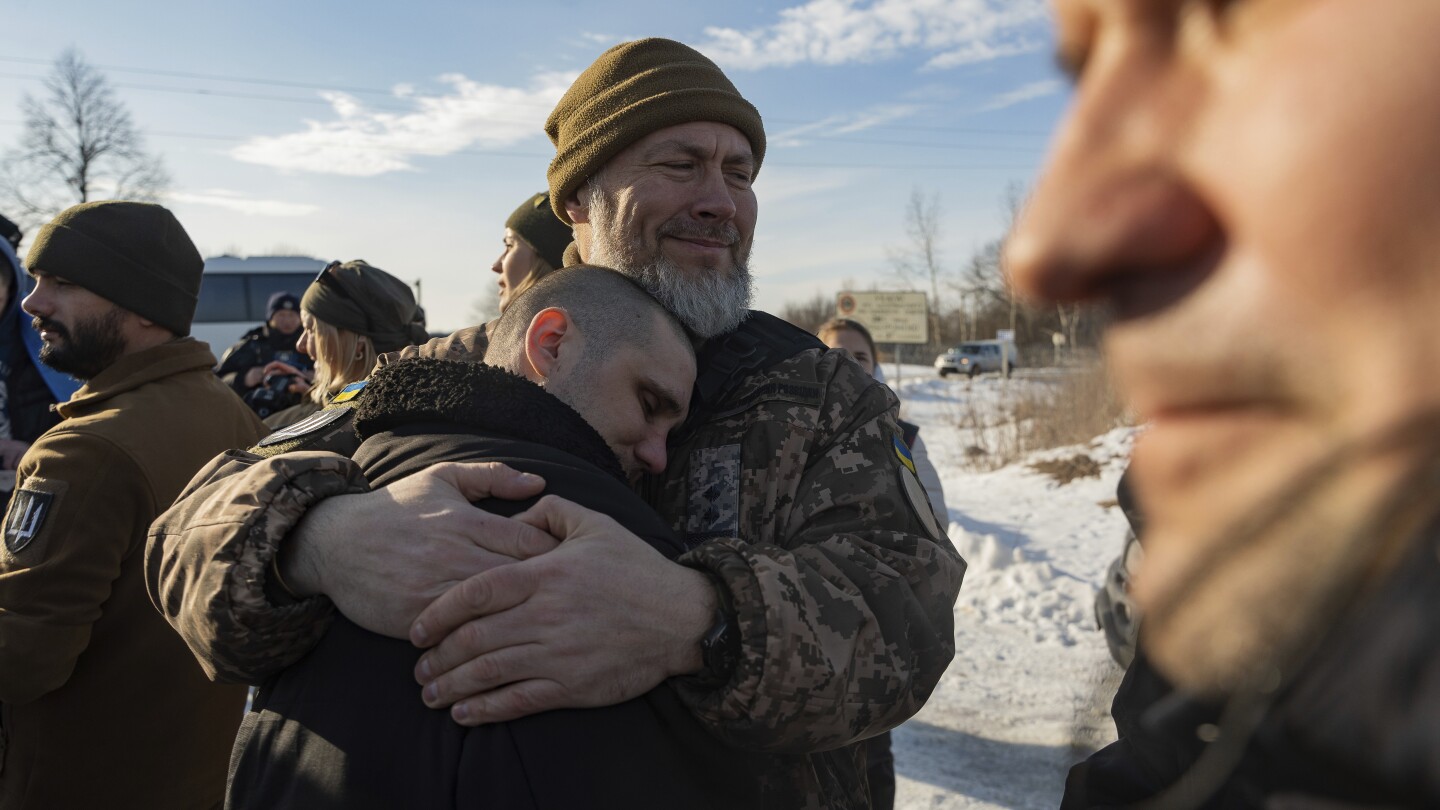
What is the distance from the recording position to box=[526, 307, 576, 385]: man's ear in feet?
5.58

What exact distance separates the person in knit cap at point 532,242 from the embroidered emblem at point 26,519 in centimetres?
158

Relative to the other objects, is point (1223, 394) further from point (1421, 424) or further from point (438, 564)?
point (438, 564)

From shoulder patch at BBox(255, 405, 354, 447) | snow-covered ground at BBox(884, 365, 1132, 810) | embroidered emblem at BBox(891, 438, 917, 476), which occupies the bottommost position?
snow-covered ground at BBox(884, 365, 1132, 810)

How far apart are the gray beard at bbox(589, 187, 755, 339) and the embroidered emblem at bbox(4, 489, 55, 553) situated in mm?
1520

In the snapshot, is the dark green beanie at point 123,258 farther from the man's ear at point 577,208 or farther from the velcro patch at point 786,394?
the velcro patch at point 786,394

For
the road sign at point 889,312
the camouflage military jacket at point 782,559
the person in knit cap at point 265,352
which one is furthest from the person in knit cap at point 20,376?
the road sign at point 889,312

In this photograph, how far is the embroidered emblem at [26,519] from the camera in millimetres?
2271

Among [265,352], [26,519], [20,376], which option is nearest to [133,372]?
[26,519]

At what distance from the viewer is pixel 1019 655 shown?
5297 mm

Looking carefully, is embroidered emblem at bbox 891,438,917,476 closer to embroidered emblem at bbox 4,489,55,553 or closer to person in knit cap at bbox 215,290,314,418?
embroidered emblem at bbox 4,489,55,553

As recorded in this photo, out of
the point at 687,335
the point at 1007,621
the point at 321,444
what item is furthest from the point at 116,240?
the point at 1007,621

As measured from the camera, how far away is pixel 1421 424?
197 mm

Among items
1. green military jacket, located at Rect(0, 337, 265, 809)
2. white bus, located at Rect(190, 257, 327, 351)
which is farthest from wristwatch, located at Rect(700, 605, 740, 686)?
white bus, located at Rect(190, 257, 327, 351)

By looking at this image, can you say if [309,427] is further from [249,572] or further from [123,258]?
[123,258]
